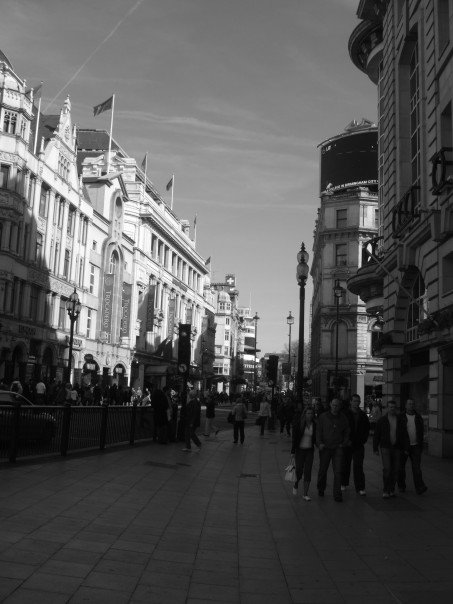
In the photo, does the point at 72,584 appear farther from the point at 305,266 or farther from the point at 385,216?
the point at 385,216

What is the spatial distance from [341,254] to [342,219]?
3.62 metres

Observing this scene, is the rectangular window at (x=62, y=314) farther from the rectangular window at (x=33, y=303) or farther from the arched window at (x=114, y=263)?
the arched window at (x=114, y=263)

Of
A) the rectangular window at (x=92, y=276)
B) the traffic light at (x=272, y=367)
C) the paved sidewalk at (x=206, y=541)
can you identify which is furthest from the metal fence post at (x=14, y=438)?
the rectangular window at (x=92, y=276)

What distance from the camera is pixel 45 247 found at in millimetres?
46188

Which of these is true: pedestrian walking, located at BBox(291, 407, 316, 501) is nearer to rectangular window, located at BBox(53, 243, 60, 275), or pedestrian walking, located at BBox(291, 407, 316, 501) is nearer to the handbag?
the handbag

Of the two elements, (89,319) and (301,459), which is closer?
(301,459)

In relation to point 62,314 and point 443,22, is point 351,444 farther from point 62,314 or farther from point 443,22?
point 62,314

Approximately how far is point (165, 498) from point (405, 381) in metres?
16.0

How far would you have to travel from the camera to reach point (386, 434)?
1254 cm

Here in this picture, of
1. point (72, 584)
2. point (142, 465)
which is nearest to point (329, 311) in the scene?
point (142, 465)

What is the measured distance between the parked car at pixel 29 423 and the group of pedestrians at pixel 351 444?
207 inches

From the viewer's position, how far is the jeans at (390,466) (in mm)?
12281

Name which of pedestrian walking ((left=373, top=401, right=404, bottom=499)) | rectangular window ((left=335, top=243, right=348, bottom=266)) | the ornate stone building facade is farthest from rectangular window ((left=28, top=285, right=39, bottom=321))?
pedestrian walking ((left=373, top=401, right=404, bottom=499))

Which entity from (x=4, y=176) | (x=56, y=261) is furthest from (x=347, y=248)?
(x=4, y=176)
